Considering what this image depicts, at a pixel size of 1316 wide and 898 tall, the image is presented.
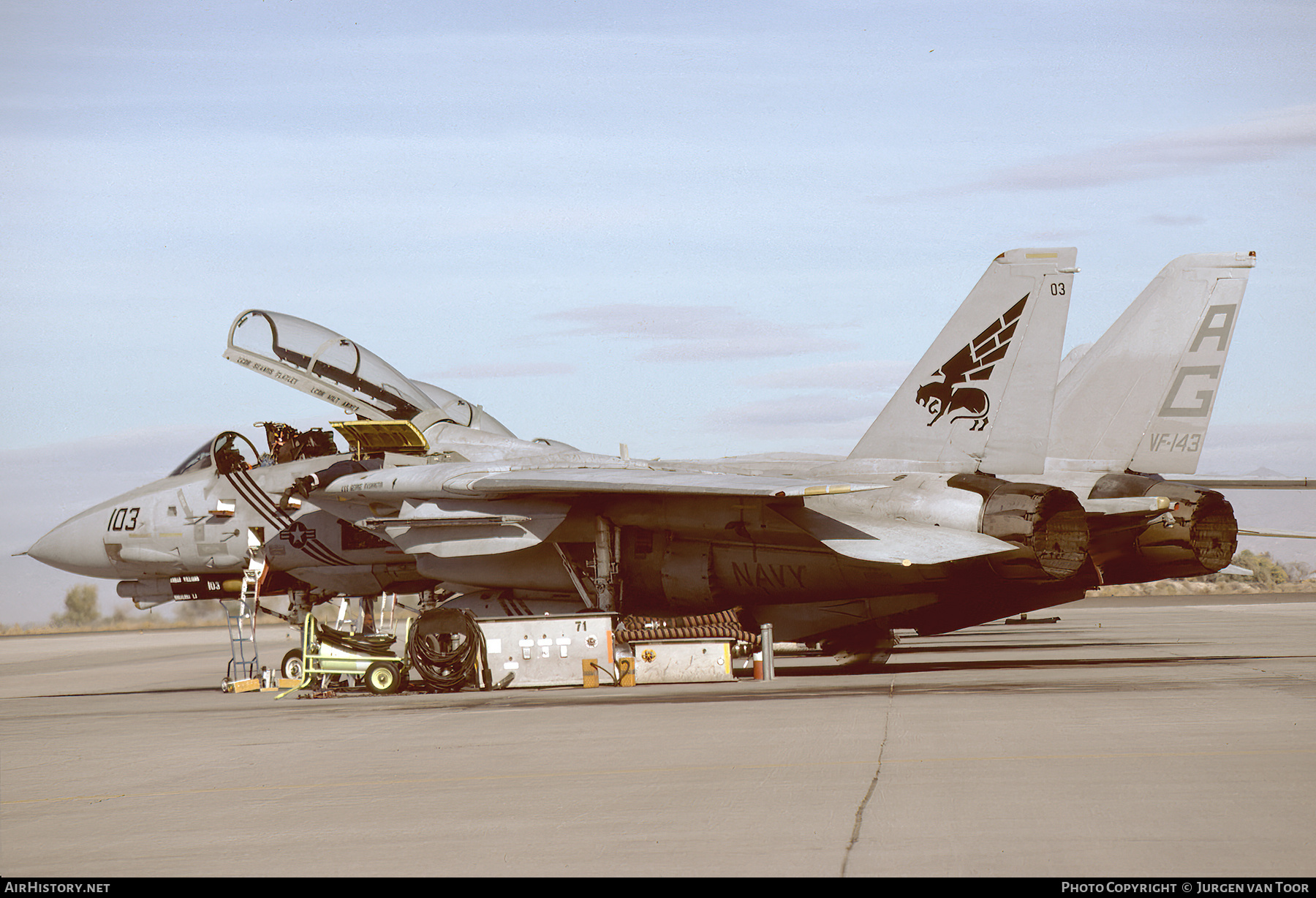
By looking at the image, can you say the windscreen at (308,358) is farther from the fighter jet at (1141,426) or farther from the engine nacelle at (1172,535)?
the engine nacelle at (1172,535)

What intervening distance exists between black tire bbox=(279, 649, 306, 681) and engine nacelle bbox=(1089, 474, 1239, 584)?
10849 mm

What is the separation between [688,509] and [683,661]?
192cm

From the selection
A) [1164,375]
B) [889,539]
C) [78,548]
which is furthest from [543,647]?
[1164,375]

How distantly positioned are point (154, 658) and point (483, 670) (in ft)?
59.1

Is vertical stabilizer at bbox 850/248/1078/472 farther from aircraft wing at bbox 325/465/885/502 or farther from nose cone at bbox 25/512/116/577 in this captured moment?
nose cone at bbox 25/512/116/577

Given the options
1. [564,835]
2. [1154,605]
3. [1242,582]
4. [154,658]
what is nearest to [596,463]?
[564,835]

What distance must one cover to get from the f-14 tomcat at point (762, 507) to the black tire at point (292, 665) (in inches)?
48.6

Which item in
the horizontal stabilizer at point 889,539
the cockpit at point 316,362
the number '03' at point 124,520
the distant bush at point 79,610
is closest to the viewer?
the horizontal stabilizer at point 889,539

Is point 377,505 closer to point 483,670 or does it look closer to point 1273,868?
point 483,670

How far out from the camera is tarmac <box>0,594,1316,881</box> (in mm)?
5113

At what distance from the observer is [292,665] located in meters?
17.3

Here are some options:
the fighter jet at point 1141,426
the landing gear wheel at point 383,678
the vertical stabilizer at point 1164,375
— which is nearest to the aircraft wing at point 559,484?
the fighter jet at point 1141,426

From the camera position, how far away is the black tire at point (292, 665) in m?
16.8

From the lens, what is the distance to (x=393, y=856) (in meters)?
5.31
